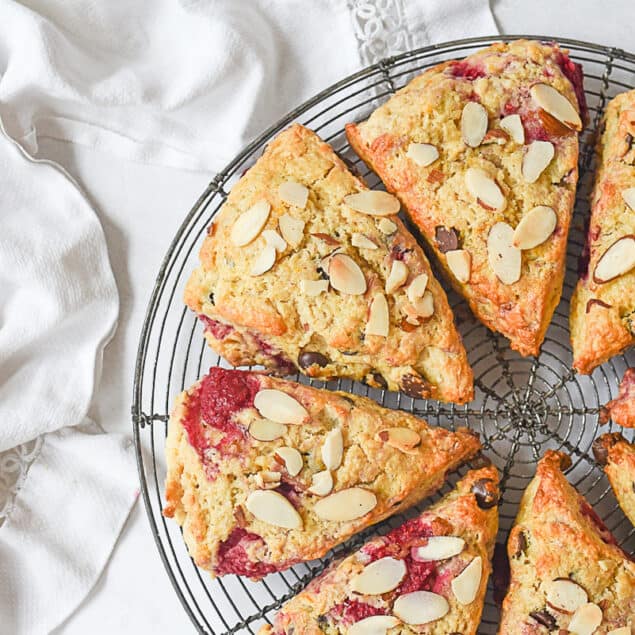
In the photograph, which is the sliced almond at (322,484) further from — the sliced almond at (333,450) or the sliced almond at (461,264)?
the sliced almond at (461,264)

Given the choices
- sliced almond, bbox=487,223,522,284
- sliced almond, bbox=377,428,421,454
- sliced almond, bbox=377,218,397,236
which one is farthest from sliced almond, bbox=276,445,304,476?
sliced almond, bbox=487,223,522,284

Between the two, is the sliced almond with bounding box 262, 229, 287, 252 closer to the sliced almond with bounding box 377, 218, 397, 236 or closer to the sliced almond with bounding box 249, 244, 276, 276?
the sliced almond with bounding box 249, 244, 276, 276

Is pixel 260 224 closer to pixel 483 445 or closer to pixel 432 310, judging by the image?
pixel 432 310

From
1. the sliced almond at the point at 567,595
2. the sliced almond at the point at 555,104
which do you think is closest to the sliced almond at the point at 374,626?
the sliced almond at the point at 567,595

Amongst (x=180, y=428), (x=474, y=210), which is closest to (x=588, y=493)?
(x=474, y=210)

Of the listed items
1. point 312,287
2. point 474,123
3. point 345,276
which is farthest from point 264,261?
point 474,123
